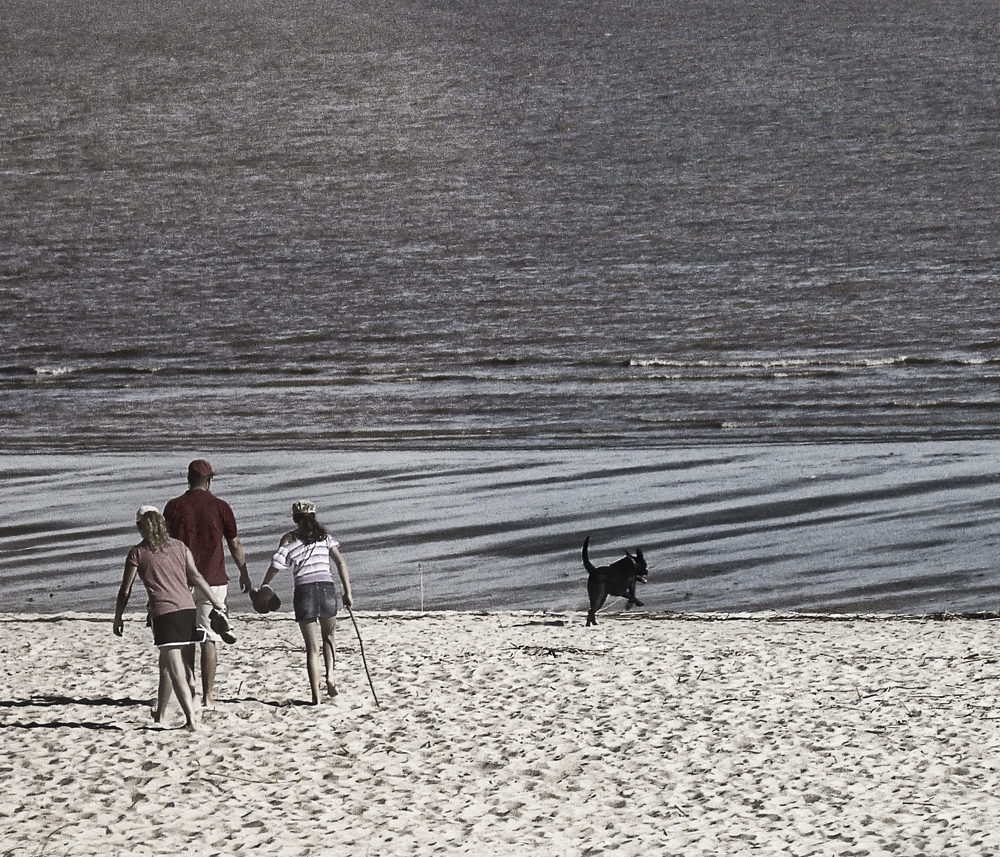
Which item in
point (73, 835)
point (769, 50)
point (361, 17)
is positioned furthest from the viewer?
point (361, 17)

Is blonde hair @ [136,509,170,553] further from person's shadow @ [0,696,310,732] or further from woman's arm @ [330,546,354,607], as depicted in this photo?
person's shadow @ [0,696,310,732]

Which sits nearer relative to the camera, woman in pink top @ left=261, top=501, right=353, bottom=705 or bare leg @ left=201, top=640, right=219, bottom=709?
woman in pink top @ left=261, top=501, right=353, bottom=705

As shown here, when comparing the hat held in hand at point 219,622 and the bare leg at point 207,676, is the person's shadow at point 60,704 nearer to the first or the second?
the bare leg at point 207,676

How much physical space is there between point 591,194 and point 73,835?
3576cm

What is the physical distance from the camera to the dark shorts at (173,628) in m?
8.31

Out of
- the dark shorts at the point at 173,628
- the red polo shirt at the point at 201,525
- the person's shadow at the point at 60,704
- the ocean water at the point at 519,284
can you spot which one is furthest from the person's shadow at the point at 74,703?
the ocean water at the point at 519,284

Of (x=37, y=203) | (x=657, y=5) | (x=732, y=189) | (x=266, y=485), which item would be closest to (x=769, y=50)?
(x=657, y=5)

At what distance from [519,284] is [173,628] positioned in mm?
27114

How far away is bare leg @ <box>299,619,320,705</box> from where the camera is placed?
896cm

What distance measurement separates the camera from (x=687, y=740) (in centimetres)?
859

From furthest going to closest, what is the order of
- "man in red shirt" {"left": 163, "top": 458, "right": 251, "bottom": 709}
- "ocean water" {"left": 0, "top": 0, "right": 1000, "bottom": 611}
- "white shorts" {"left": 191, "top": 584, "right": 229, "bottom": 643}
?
"ocean water" {"left": 0, "top": 0, "right": 1000, "bottom": 611}
"white shorts" {"left": 191, "top": 584, "right": 229, "bottom": 643}
"man in red shirt" {"left": 163, "top": 458, "right": 251, "bottom": 709}

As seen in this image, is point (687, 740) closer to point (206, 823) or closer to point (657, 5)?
point (206, 823)

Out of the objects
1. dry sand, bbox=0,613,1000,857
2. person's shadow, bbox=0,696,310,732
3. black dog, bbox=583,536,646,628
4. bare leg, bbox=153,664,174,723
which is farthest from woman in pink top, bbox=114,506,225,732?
black dog, bbox=583,536,646,628

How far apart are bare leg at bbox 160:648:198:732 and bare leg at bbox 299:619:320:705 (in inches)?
29.3
